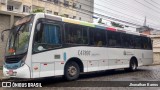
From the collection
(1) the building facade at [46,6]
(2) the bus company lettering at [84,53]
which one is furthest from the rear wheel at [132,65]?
(1) the building facade at [46,6]

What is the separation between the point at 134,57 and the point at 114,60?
3.32 metres

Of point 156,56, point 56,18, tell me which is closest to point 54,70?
point 56,18

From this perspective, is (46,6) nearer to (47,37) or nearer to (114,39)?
(114,39)

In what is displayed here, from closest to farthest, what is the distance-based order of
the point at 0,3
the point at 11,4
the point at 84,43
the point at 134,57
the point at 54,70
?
the point at 54,70 → the point at 84,43 → the point at 134,57 → the point at 0,3 → the point at 11,4

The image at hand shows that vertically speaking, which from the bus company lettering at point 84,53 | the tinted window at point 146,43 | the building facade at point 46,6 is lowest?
the bus company lettering at point 84,53

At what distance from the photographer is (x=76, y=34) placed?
13.1 metres

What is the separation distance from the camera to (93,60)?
46.3 ft

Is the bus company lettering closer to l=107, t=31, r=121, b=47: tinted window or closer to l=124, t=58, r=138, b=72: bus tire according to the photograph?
l=107, t=31, r=121, b=47: tinted window

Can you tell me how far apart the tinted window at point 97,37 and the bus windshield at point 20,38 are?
4.27 m

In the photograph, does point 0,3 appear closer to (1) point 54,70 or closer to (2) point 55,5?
(2) point 55,5

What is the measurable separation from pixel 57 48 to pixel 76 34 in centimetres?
174

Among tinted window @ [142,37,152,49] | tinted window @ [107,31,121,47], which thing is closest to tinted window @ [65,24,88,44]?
tinted window @ [107,31,121,47]

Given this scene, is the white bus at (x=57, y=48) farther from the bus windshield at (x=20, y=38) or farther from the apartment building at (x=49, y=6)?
the apartment building at (x=49, y=6)

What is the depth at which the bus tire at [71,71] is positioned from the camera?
12222 millimetres
